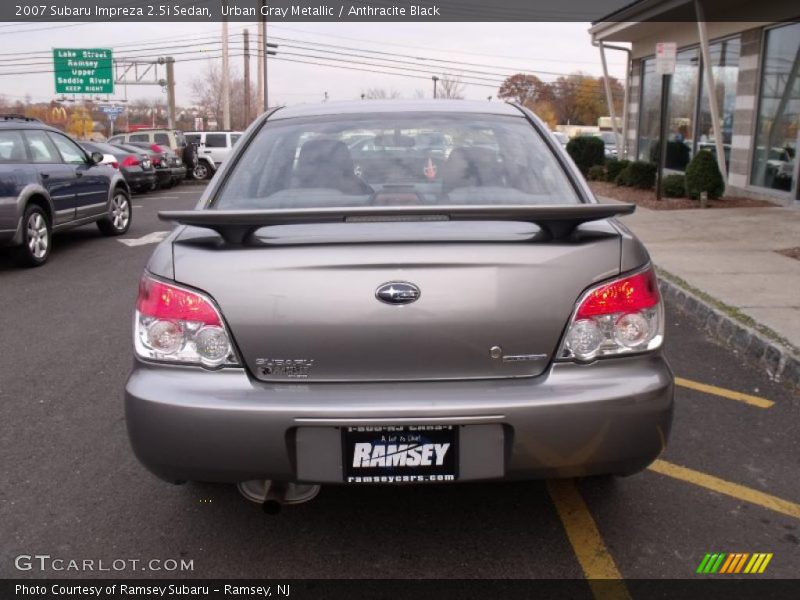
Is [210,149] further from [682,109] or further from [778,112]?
[778,112]

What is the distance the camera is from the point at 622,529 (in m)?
2.89

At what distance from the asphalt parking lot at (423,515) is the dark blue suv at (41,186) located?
4.61 metres

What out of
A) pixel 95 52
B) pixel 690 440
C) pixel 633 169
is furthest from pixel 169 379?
pixel 95 52

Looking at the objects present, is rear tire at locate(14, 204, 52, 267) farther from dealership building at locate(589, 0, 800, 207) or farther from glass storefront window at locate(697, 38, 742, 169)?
glass storefront window at locate(697, 38, 742, 169)

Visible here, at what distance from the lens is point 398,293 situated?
2.31m

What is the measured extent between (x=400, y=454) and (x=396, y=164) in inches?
55.2

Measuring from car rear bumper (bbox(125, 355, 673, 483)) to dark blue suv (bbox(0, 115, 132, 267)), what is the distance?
668 cm

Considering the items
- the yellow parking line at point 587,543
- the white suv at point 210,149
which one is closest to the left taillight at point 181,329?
the yellow parking line at point 587,543

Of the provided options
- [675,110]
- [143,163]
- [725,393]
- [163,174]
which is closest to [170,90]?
[163,174]

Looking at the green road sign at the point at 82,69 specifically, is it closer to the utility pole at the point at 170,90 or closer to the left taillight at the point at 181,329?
the utility pole at the point at 170,90

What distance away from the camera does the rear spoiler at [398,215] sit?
2.32m

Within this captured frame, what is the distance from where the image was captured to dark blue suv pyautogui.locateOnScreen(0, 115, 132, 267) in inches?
320

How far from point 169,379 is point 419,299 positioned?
33.4 inches

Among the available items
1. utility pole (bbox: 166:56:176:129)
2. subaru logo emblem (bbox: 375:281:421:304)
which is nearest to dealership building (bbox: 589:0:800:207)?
subaru logo emblem (bbox: 375:281:421:304)
